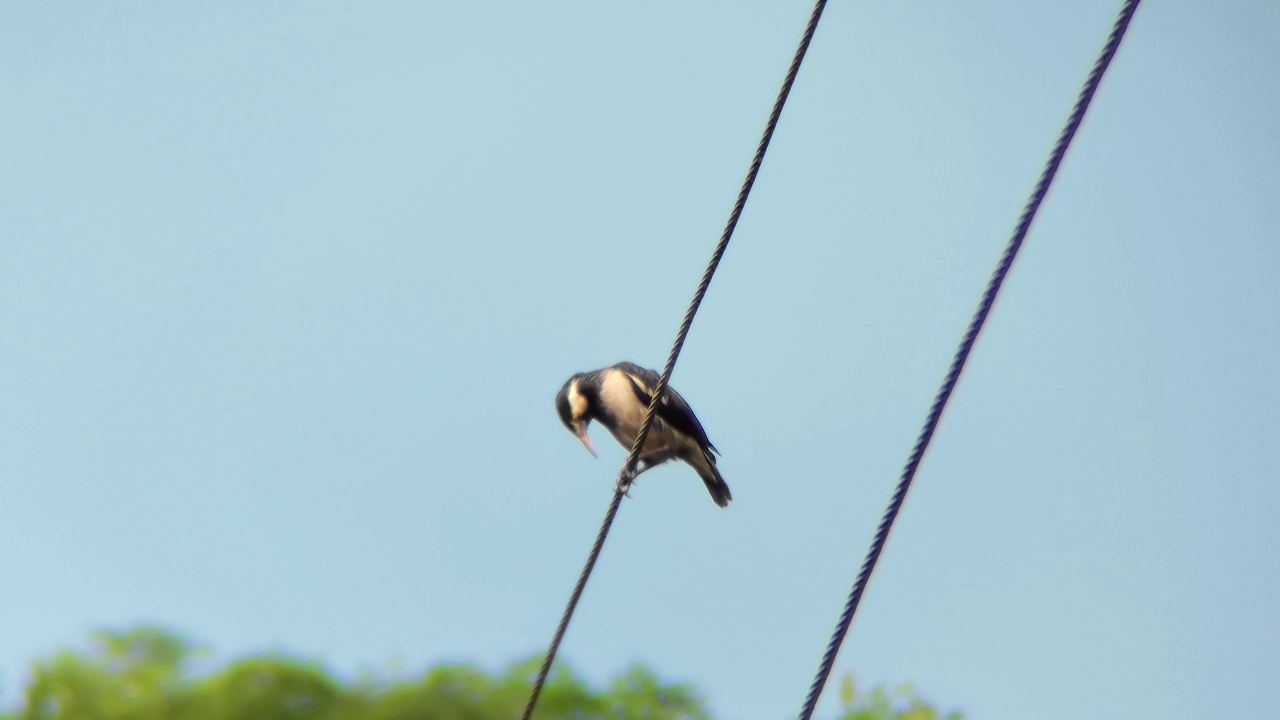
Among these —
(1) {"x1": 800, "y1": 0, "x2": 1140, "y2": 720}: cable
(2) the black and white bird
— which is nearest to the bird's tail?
(2) the black and white bird

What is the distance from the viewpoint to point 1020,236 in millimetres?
2832

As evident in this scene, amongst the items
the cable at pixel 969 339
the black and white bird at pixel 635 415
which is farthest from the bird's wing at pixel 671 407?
the cable at pixel 969 339

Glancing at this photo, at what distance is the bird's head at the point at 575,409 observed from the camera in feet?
24.0

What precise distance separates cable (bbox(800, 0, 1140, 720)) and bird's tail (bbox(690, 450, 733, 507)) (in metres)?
4.43

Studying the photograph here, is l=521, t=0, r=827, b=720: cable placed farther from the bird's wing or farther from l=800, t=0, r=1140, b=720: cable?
the bird's wing

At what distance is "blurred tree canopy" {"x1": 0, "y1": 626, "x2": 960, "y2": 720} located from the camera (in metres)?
12.1

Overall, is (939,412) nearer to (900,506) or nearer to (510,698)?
(900,506)

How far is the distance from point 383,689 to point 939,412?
11546 millimetres

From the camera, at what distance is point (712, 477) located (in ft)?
24.9

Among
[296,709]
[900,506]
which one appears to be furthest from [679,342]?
[296,709]

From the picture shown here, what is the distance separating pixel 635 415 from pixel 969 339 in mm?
4519

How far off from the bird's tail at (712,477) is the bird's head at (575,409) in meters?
0.83

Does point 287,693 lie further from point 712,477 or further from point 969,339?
point 969,339

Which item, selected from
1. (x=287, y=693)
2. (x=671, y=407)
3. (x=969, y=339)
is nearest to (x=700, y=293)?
(x=969, y=339)
